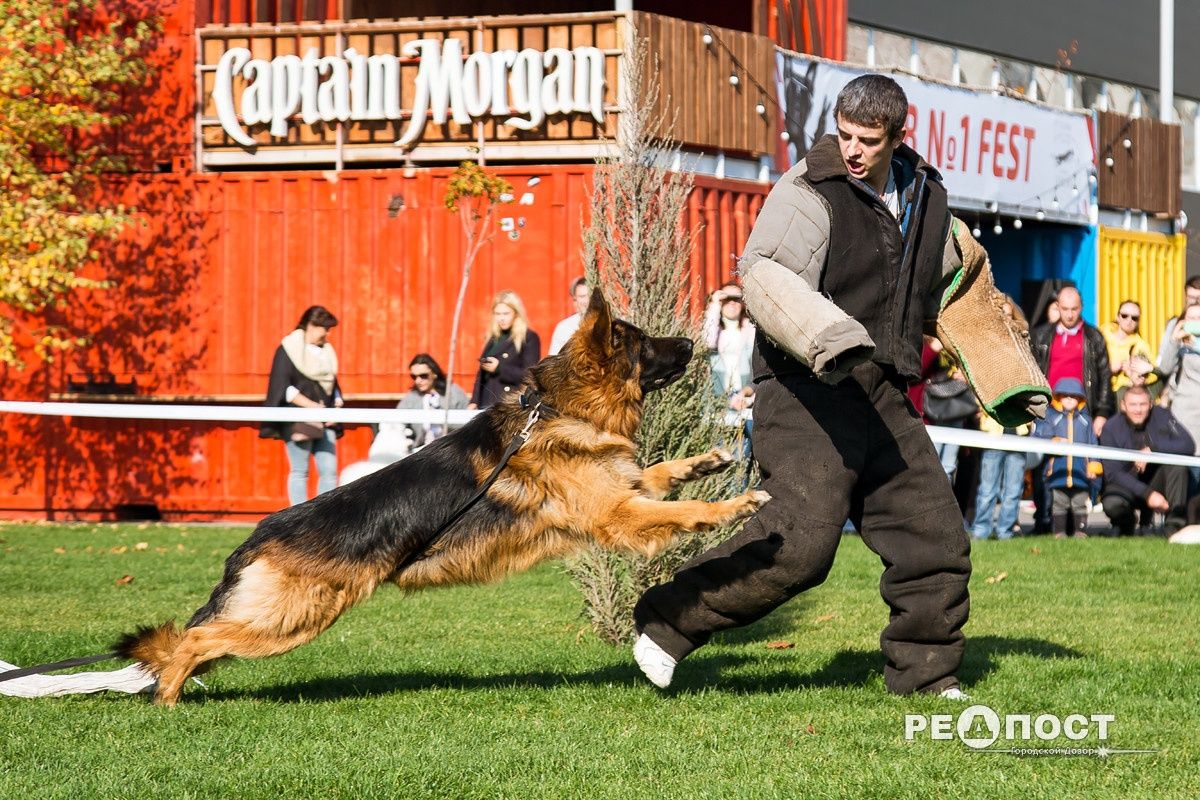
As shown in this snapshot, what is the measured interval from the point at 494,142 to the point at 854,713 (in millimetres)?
11333

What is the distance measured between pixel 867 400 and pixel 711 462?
71cm

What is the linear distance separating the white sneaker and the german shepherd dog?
0.41 meters

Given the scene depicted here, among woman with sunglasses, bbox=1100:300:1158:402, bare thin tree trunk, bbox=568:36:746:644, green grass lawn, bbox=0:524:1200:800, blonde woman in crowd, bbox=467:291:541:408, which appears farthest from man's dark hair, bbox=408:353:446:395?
bare thin tree trunk, bbox=568:36:746:644

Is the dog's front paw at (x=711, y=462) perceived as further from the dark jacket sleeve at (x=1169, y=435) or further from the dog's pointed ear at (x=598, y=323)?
the dark jacket sleeve at (x=1169, y=435)

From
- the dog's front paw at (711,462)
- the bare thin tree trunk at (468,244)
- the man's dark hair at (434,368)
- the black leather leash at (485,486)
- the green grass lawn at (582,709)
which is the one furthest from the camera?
the bare thin tree trunk at (468,244)

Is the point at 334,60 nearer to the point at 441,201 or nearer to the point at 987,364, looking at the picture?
the point at 441,201

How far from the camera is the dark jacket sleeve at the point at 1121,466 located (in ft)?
45.0

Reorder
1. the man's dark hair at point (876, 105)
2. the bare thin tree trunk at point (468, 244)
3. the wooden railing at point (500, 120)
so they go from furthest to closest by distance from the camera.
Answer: the wooden railing at point (500, 120)
the bare thin tree trunk at point (468, 244)
the man's dark hair at point (876, 105)

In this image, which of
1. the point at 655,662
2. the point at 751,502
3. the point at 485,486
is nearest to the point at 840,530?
the point at 751,502

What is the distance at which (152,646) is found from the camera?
19.5 ft

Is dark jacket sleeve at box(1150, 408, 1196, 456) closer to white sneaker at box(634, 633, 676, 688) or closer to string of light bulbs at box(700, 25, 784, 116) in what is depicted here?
string of light bulbs at box(700, 25, 784, 116)

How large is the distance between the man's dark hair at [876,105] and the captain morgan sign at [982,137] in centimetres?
1179

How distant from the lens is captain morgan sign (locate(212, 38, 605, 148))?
15.8m

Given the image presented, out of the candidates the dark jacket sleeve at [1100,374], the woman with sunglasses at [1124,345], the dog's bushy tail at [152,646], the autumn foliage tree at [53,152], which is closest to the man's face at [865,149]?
the dog's bushy tail at [152,646]
